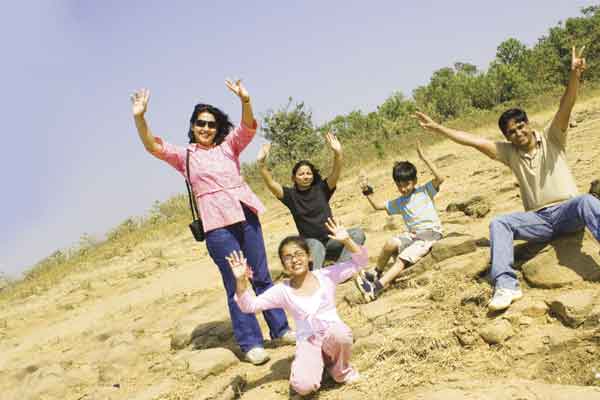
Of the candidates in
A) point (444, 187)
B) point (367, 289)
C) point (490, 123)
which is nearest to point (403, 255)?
point (367, 289)

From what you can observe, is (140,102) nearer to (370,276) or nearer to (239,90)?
(239,90)

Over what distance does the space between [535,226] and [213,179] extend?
227 centimetres

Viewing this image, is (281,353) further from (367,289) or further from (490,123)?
(490,123)

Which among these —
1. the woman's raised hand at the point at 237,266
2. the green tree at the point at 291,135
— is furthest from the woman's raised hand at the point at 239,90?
the green tree at the point at 291,135

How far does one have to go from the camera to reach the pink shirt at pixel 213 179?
3.41 metres

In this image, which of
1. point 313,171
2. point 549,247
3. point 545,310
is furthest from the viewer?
point 313,171

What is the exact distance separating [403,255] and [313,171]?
1.15m

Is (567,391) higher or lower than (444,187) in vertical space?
lower

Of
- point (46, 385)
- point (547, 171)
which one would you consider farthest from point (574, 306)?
point (46, 385)

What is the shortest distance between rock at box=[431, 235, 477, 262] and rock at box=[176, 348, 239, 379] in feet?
6.04

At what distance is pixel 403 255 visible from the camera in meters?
4.06

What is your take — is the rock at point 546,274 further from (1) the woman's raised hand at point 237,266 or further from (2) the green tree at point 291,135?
(2) the green tree at point 291,135

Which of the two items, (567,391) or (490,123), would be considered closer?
(567,391)

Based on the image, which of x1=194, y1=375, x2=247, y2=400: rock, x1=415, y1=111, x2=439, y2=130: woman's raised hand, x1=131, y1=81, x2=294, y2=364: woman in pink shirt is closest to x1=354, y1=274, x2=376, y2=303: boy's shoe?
x1=131, y1=81, x2=294, y2=364: woman in pink shirt
